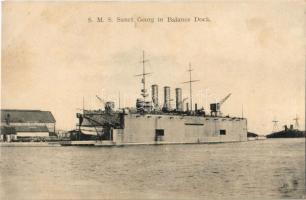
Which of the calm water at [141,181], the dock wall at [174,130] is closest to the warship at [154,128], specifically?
the dock wall at [174,130]

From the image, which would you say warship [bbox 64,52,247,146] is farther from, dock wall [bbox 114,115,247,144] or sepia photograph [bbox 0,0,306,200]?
sepia photograph [bbox 0,0,306,200]

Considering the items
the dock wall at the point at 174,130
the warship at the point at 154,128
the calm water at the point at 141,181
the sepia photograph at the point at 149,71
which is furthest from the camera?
the dock wall at the point at 174,130

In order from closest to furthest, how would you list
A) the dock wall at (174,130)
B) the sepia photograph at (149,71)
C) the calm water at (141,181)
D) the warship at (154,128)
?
1. the calm water at (141,181)
2. the sepia photograph at (149,71)
3. the warship at (154,128)
4. the dock wall at (174,130)

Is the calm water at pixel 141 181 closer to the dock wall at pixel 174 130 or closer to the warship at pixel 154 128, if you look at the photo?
the warship at pixel 154 128

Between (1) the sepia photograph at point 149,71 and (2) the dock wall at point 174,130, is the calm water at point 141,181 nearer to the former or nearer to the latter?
(1) the sepia photograph at point 149,71

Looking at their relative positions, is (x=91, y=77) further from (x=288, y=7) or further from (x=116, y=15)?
(x=288, y=7)

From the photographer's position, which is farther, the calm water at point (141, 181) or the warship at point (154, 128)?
the warship at point (154, 128)

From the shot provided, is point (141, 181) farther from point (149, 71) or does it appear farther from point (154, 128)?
point (154, 128)

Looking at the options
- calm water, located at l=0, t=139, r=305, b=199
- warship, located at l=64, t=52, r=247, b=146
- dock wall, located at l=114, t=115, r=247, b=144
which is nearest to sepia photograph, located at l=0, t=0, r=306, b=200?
calm water, located at l=0, t=139, r=305, b=199

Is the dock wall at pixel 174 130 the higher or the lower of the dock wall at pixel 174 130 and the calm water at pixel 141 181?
the higher

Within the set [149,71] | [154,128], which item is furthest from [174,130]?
[149,71]

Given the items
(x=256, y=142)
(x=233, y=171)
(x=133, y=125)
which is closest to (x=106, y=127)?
(x=133, y=125)
